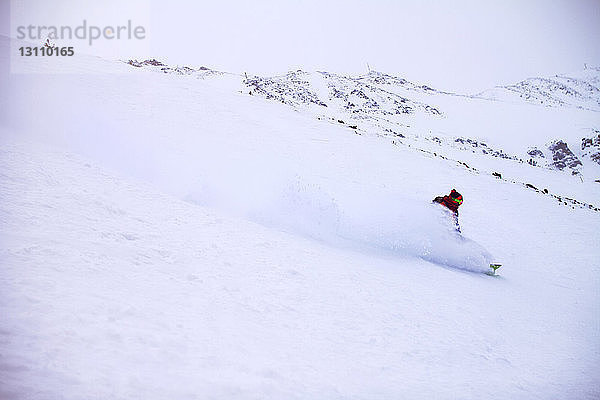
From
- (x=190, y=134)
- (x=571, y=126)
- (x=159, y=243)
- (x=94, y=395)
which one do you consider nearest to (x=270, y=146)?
(x=190, y=134)

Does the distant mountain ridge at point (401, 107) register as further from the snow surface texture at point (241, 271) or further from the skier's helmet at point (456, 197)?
the skier's helmet at point (456, 197)

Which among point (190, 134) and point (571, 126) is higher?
point (571, 126)

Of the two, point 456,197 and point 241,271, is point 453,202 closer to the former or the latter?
point 456,197

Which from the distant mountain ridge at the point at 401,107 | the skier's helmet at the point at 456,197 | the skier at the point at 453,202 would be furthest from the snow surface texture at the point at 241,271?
the distant mountain ridge at the point at 401,107

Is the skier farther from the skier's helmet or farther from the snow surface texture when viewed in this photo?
the snow surface texture

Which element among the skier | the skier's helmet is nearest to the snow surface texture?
the skier

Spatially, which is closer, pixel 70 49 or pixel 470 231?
pixel 470 231

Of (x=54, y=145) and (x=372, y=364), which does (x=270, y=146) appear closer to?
(x=54, y=145)

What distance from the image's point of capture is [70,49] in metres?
13.4

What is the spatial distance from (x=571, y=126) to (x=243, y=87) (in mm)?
44128

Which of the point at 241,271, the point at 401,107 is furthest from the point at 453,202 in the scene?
the point at 401,107

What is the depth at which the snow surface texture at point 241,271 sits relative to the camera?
2.31 meters

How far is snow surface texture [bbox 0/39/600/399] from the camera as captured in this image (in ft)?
7.59

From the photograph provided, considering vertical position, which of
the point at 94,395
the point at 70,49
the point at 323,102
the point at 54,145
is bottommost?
the point at 94,395
